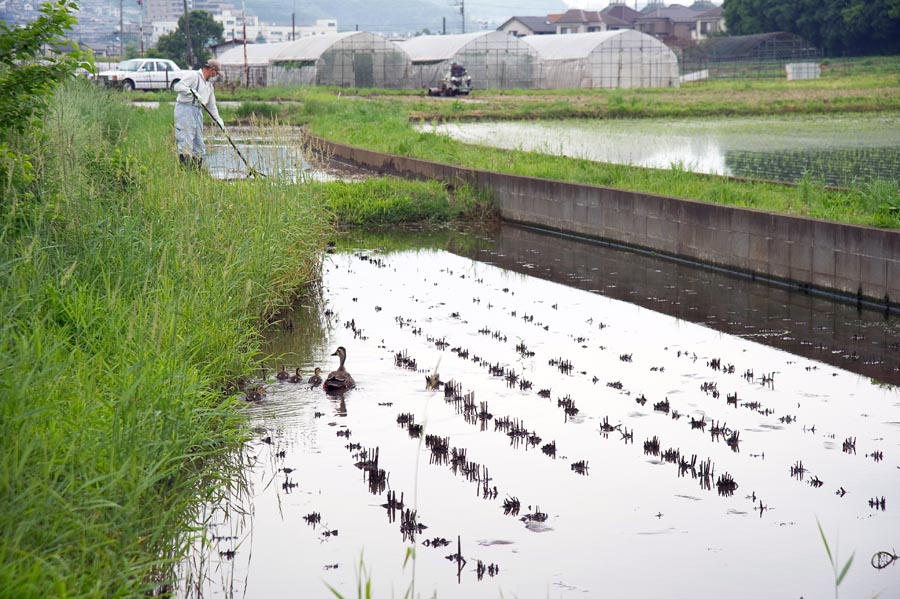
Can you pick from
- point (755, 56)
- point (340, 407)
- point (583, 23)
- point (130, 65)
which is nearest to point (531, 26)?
point (583, 23)

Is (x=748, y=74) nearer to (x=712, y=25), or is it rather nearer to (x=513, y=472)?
A: (x=712, y=25)

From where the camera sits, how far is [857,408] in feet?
21.4

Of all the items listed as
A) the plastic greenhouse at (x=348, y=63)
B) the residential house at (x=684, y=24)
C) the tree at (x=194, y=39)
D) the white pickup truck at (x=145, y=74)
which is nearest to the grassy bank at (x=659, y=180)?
the white pickup truck at (x=145, y=74)

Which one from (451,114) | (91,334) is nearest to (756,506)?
Answer: (91,334)

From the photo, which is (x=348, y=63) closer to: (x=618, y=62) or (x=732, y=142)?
(x=618, y=62)

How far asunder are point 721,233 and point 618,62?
43.3m

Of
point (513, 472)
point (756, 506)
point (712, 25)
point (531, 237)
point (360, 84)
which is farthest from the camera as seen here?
point (712, 25)

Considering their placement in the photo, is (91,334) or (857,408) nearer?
(91,334)

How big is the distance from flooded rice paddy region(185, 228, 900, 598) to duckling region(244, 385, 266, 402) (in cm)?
5

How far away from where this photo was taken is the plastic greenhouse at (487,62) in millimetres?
53094

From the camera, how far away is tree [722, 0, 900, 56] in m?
61.3

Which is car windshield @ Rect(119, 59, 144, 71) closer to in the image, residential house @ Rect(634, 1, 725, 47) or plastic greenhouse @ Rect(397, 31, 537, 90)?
plastic greenhouse @ Rect(397, 31, 537, 90)

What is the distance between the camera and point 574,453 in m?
5.68

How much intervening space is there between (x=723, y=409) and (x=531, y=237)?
295 inches
